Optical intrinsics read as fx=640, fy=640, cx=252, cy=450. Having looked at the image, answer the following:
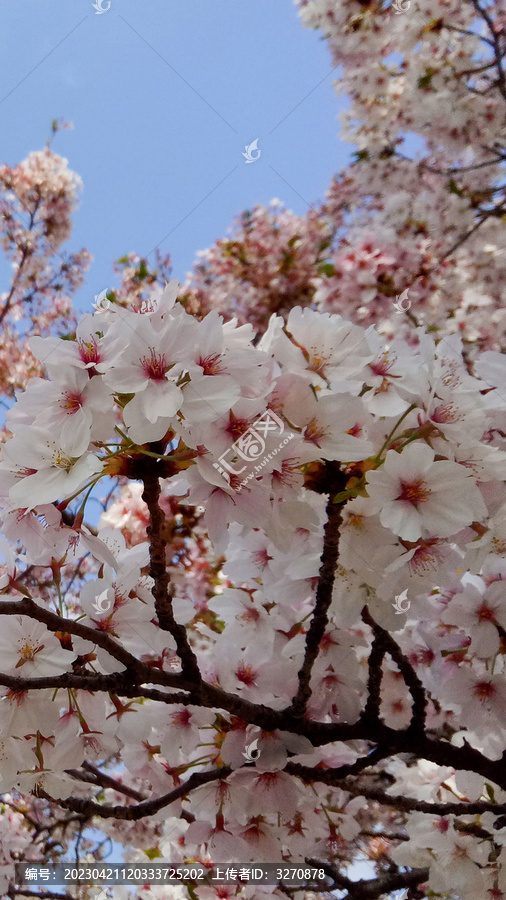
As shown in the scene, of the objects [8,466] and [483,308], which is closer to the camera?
[8,466]

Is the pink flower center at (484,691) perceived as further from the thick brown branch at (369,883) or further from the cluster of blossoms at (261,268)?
the cluster of blossoms at (261,268)

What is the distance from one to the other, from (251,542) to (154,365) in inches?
21.6

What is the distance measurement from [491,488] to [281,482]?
32 centimetres

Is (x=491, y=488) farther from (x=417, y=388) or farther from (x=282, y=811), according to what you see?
(x=282, y=811)

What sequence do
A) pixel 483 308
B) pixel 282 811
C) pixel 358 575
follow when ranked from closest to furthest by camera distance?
pixel 358 575
pixel 282 811
pixel 483 308

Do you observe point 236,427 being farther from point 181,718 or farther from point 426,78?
point 426,78

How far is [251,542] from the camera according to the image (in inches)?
49.4

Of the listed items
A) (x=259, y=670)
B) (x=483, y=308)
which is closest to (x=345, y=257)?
(x=483, y=308)

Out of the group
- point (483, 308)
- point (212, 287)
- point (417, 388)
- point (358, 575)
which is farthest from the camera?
point (212, 287)

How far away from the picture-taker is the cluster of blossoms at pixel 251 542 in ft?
2.68

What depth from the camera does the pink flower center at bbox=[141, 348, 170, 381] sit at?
0.80m

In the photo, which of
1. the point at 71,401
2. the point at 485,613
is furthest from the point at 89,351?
the point at 485,613

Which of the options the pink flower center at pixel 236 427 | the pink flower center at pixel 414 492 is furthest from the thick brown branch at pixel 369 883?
the pink flower center at pixel 236 427

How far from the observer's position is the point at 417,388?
35.0 inches
